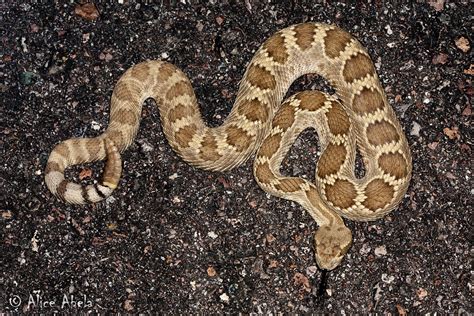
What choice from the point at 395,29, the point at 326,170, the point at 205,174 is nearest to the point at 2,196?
the point at 205,174

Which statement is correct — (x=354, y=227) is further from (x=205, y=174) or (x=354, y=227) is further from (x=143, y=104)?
(x=143, y=104)

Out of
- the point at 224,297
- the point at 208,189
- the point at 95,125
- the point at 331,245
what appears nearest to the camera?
the point at 331,245

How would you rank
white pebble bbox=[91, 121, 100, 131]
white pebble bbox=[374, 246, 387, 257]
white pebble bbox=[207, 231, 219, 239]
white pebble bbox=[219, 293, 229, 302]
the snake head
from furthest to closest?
1. white pebble bbox=[91, 121, 100, 131]
2. white pebble bbox=[207, 231, 219, 239]
3. white pebble bbox=[374, 246, 387, 257]
4. white pebble bbox=[219, 293, 229, 302]
5. the snake head

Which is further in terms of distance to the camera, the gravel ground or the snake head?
the gravel ground

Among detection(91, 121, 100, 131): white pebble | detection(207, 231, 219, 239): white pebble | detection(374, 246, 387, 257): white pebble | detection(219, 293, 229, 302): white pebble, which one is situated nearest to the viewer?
detection(219, 293, 229, 302): white pebble

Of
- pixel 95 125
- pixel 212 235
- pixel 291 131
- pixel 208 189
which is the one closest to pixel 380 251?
pixel 291 131

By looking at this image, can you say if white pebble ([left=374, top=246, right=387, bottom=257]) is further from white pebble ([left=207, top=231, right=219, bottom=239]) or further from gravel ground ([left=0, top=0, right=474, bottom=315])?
white pebble ([left=207, top=231, right=219, bottom=239])

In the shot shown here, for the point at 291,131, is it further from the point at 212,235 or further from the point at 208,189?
the point at 212,235

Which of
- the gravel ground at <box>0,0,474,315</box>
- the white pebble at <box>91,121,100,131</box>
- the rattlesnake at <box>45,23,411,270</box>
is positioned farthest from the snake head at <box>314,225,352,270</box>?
the white pebble at <box>91,121,100,131</box>
